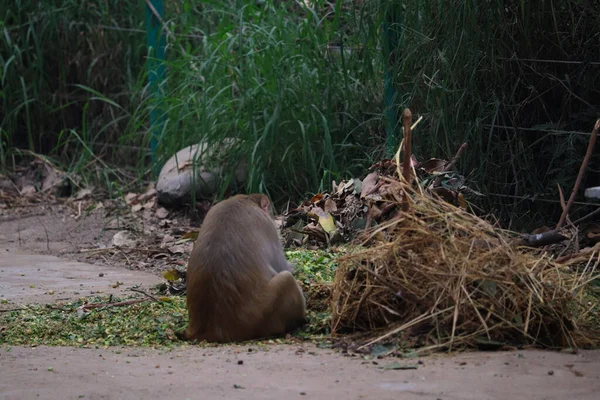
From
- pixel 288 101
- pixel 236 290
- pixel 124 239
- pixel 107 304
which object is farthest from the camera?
pixel 124 239

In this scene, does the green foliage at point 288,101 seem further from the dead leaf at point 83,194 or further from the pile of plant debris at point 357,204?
the dead leaf at point 83,194

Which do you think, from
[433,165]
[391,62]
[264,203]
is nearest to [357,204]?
[433,165]

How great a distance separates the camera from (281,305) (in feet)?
14.4

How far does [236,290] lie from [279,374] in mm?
815

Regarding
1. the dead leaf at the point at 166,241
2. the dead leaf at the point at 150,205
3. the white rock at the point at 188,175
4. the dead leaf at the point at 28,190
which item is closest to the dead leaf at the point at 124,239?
the dead leaf at the point at 166,241

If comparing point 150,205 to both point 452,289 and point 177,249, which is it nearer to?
point 177,249

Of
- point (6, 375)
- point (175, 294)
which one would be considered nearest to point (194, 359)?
point (6, 375)

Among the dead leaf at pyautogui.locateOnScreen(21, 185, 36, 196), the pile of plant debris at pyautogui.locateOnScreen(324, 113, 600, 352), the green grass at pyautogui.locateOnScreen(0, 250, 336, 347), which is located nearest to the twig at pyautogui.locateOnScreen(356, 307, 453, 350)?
the pile of plant debris at pyautogui.locateOnScreen(324, 113, 600, 352)

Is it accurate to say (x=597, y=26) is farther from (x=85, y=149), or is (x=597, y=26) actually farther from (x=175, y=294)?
(x=85, y=149)

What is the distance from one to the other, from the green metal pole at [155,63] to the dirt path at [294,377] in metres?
4.51

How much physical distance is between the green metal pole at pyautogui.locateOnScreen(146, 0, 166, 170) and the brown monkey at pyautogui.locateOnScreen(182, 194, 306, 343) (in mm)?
3819

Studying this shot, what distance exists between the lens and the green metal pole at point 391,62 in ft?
22.0

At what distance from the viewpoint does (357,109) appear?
748cm

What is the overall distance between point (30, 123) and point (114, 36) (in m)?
1.23
